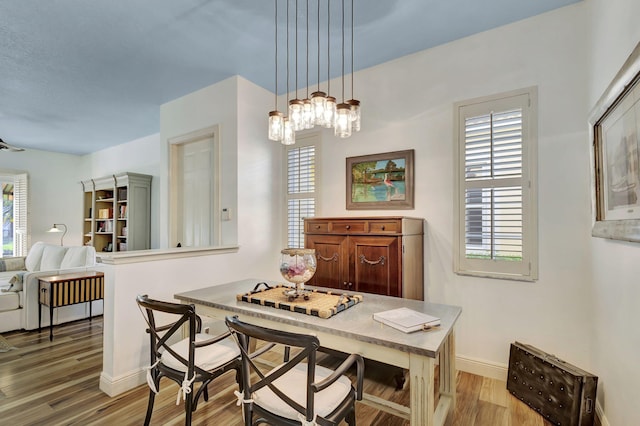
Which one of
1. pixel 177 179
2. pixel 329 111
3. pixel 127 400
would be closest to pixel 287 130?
pixel 329 111

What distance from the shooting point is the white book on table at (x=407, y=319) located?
1.50m

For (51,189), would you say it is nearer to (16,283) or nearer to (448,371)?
(16,283)

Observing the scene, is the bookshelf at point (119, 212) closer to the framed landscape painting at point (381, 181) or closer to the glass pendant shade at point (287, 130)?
the framed landscape painting at point (381, 181)

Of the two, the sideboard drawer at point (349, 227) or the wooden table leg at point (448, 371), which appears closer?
the wooden table leg at point (448, 371)

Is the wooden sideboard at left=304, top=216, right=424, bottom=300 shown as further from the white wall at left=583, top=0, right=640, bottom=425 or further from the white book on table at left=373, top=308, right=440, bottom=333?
the white wall at left=583, top=0, right=640, bottom=425

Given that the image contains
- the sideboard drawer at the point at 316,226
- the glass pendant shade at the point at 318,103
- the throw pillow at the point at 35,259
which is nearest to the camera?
the glass pendant shade at the point at 318,103

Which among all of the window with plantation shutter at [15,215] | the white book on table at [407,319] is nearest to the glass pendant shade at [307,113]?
the white book on table at [407,319]

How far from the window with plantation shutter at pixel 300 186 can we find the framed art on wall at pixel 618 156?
8.21ft

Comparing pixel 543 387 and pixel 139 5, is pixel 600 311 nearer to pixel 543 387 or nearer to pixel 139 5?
pixel 543 387

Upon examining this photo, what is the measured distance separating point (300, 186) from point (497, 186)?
2.13 metres

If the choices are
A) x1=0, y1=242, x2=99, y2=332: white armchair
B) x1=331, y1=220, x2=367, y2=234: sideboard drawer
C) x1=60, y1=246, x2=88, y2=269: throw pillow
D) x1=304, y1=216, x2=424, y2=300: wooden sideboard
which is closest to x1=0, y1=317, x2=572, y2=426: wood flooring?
x1=304, y1=216, x2=424, y2=300: wooden sideboard

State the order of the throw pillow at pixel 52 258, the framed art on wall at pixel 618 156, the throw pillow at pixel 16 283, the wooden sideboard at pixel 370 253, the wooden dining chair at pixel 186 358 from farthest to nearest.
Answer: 1. the throw pillow at pixel 52 258
2. the throw pillow at pixel 16 283
3. the wooden sideboard at pixel 370 253
4. the wooden dining chair at pixel 186 358
5. the framed art on wall at pixel 618 156

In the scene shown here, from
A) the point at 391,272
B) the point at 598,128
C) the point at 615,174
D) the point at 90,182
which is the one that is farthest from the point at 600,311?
the point at 90,182

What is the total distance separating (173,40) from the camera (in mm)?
2807
